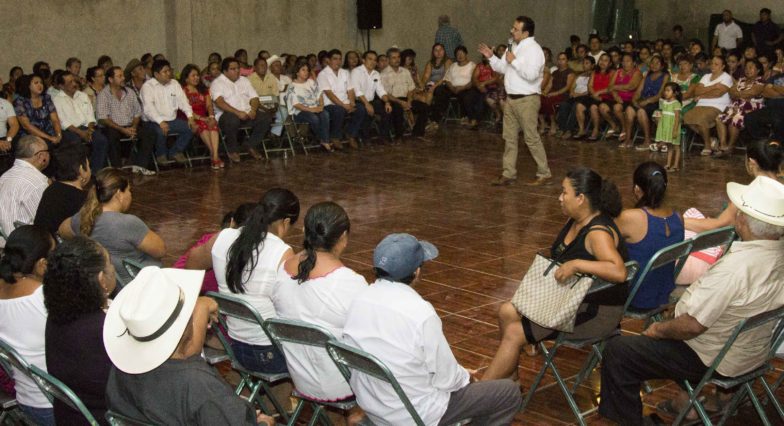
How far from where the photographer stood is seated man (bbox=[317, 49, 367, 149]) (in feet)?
39.7

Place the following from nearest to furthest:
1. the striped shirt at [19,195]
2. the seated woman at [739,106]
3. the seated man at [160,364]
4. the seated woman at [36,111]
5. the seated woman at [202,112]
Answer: the seated man at [160,364] < the striped shirt at [19,195] < the seated woman at [36,111] < the seated woman at [202,112] < the seated woman at [739,106]

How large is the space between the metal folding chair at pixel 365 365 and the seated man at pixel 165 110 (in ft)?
25.4

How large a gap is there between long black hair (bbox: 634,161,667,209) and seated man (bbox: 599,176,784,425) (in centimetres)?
73

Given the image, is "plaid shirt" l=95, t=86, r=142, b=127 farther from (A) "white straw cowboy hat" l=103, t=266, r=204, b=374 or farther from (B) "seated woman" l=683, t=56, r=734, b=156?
(A) "white straw cowboy hat" l=103, t=266, r=204, b=374

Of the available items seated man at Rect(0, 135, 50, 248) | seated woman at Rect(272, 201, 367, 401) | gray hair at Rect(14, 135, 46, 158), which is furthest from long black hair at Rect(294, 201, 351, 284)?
gray hair at Rect(14, 135, 46, 158)

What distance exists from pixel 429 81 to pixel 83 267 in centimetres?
1126

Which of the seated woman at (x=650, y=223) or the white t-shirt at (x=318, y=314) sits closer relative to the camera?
the white t-shirt at (x=318, y=314)

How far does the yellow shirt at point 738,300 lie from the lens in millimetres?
3594

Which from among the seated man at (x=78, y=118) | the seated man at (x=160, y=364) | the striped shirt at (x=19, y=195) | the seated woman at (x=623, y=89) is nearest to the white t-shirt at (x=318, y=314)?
the seated man at (x=160, y=364)

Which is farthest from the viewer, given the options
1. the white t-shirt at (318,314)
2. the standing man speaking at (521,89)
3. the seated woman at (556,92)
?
the seated woman at (556,92)

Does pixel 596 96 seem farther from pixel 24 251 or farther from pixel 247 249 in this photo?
pixel 24 251

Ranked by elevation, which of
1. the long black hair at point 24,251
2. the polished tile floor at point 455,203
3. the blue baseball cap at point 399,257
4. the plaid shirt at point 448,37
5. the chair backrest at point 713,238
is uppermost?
the plaid shirt at point 448,37

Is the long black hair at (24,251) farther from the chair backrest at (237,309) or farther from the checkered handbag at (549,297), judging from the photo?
the checkered handbag at (549,297)

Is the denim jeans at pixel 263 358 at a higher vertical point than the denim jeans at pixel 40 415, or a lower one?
higher
